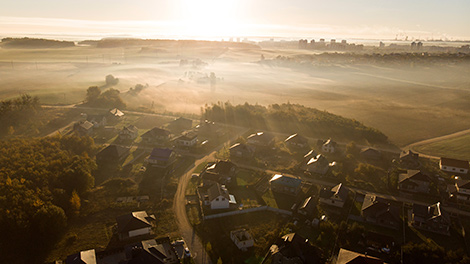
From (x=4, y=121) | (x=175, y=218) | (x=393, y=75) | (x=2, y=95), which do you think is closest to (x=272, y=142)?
(x=175, y=218)

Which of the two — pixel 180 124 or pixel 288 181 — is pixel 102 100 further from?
pixel 288 181

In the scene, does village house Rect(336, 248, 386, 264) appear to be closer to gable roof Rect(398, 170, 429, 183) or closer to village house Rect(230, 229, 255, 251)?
village house Rect(230, 229, 255, 251)

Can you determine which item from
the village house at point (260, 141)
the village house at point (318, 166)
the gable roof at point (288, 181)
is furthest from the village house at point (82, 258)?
the village house at point (260, 141)

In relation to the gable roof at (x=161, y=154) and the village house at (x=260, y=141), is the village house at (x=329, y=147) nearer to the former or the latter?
the village house at (x=260, y=141)

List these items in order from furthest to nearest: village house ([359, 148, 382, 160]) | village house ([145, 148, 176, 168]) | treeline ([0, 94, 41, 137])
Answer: treeline ([0, 94, 41, 137]) → village house ([359, 148, 382, 160]) → village house ([145, 148, 176, 168])

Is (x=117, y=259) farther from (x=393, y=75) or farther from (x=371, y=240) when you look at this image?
(x=393, y=75)

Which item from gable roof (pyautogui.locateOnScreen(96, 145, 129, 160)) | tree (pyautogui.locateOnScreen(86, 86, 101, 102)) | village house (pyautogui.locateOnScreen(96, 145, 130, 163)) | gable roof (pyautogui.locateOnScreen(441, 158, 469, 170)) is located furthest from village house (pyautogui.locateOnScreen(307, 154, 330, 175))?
tree (pyautogui.locateOnScreen(86, 86, 101, 102))

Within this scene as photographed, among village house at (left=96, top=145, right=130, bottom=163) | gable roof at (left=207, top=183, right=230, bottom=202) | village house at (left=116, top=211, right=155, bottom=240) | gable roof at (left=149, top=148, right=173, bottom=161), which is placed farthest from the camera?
village house at (left=96, top=145, right=130, bottom=163)
